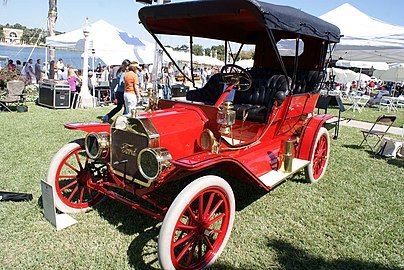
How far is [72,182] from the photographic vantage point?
3447mm

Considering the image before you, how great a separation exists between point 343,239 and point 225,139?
4.85 ft

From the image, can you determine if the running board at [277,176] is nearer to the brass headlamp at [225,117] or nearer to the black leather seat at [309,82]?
the brass headlamp at [225,117]

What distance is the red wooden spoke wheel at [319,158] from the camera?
4.52 metres

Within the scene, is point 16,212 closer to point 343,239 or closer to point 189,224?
point 189,224

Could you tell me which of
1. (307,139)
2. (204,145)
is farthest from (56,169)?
(307,139)

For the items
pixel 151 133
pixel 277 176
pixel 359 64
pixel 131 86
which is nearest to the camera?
pixel 151 133

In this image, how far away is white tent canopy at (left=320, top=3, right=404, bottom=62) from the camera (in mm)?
11445

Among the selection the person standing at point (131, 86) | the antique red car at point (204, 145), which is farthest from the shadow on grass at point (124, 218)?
the person standing at point (131, 86)

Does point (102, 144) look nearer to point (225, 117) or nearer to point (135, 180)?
point (135, 180)

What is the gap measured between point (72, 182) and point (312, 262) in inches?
94.8

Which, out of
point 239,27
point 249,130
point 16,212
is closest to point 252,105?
point 249,130

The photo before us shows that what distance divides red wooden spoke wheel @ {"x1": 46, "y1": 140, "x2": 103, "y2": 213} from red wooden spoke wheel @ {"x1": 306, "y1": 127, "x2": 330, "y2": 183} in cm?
271

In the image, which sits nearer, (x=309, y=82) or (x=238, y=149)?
(x=238, y=149)

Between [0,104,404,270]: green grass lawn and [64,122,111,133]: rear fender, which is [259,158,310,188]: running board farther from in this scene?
[64,122,111,133]: rear fender
